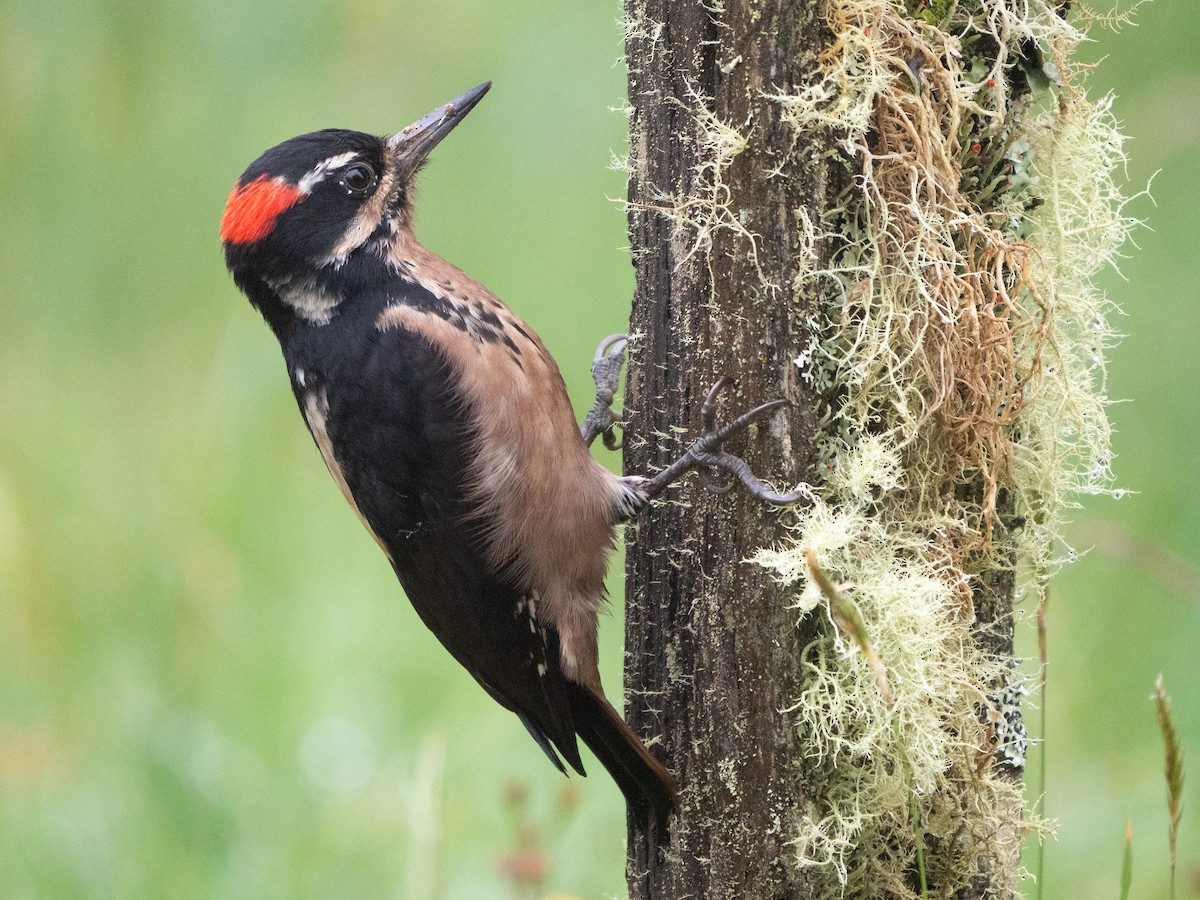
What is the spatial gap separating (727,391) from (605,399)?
3.29 feet

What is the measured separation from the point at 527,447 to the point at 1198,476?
8.84ft

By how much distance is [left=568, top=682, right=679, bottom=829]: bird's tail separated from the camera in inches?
98.8

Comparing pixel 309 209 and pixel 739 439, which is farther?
pixel 309 209

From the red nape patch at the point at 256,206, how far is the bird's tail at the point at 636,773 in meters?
1.33

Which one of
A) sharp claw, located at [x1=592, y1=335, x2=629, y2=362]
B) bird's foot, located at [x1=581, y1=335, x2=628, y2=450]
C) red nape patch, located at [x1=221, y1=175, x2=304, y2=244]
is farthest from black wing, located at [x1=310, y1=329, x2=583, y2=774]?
sharp claw, located at [x1=592, y1=335, x2=629, y2=362]

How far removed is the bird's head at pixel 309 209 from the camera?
3.04 m

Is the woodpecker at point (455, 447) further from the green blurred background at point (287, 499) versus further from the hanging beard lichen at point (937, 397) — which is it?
the hanging beard lichen at point (937, 397)

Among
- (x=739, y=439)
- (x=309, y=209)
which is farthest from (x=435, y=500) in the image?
(x=739, y=439)

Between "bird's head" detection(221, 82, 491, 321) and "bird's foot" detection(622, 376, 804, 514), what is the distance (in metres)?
1.05

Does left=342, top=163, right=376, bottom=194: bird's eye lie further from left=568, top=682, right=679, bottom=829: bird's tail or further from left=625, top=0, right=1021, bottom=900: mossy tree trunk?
left=568, top=682, right=679, bottom=829: bird's tail

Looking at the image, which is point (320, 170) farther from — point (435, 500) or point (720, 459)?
point (720, 459)

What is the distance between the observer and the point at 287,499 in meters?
5.53

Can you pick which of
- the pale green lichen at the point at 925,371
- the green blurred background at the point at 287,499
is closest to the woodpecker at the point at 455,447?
the green blurred background at the point at 287,499

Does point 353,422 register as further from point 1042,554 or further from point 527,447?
point 1042,554
